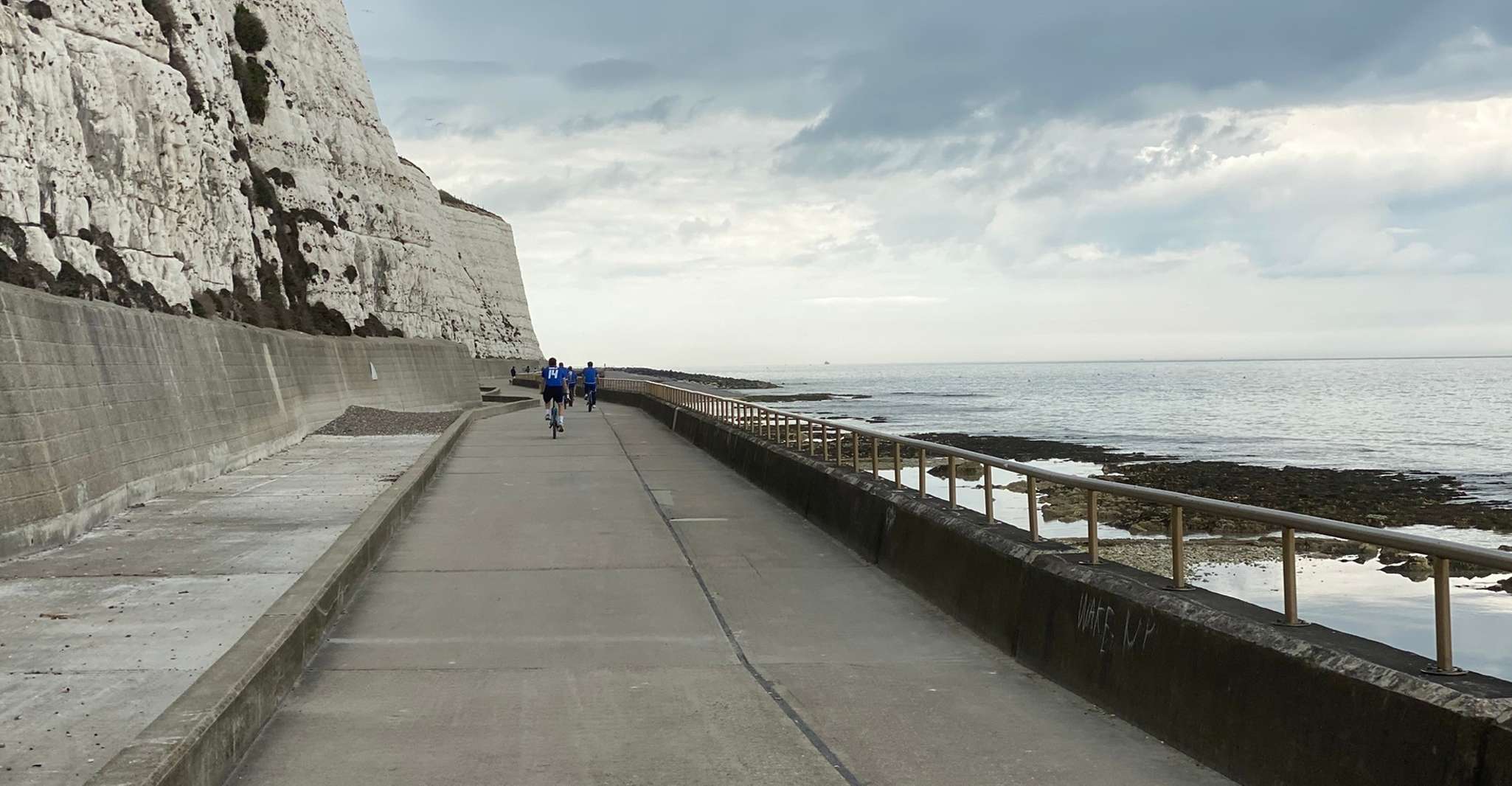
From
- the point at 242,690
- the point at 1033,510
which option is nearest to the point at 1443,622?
the point at 1033,510

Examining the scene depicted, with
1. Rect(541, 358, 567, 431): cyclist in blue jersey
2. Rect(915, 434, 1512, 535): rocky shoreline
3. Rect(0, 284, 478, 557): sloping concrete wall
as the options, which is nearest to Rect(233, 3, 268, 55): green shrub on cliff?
Rect(541, 358, 567, 431): cyclist in blue jersey

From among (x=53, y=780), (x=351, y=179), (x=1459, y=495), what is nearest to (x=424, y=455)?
(x=53, y=780)

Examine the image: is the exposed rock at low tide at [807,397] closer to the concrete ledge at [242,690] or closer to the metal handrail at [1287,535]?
the concrete ledge at [242,690]

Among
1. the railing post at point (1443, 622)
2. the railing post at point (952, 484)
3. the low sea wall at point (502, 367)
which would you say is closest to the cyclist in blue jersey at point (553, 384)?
the railing post at point (952, 484)

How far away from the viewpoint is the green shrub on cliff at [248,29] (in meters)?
59.3

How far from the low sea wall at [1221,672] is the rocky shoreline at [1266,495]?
18275 mm

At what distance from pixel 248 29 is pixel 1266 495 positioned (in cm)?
4725

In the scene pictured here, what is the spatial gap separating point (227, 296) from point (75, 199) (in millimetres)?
10805

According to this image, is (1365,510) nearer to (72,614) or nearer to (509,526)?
(509,526)

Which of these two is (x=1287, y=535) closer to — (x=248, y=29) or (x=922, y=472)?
(x=922, y=472)

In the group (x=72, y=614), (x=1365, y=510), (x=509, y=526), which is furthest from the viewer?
(x=1365, y=510)

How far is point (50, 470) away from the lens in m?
13.4

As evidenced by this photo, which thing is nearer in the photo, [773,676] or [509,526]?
[773,676]

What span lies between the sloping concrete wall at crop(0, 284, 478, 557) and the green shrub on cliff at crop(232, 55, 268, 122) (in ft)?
106
